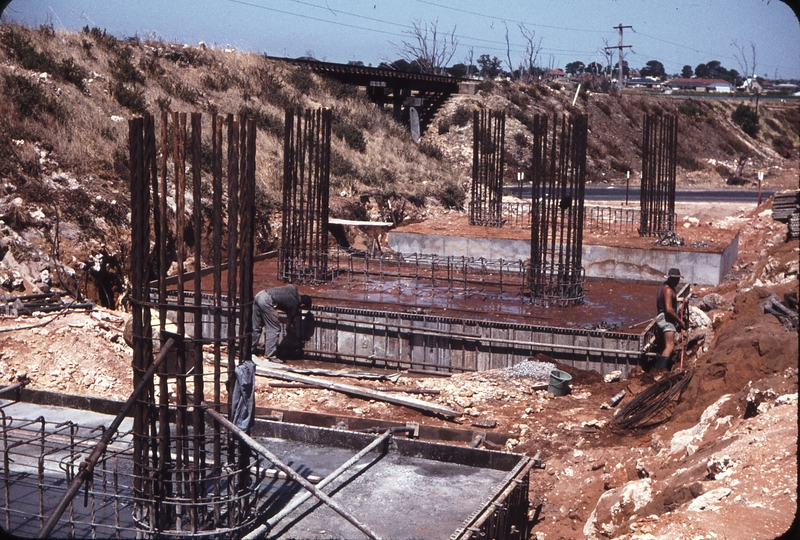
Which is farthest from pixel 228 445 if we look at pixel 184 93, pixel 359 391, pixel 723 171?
pixel 723 171

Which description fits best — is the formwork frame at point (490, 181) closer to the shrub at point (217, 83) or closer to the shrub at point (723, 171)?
the shrub at point (217, 83)

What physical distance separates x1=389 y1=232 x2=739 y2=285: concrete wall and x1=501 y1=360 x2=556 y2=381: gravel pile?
18.9 feet

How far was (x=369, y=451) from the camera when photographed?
789 centimetres

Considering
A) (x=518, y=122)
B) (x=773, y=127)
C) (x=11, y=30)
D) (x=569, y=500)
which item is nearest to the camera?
(x=569, y=500)

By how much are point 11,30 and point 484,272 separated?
62.3ft

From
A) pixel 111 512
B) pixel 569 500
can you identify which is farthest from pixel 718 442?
pixel 111 512

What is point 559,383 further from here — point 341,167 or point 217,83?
point 217,83

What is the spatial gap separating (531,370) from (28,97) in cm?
1675

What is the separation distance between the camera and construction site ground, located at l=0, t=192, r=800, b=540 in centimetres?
617

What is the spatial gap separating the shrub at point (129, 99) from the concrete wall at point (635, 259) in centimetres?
1223

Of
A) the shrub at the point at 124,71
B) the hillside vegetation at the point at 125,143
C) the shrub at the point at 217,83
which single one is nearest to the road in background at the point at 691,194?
the hillside vegetation at the point at 125,143

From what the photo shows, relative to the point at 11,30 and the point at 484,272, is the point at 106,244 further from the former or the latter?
the point at 11,30

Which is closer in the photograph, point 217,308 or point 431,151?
point 217,308

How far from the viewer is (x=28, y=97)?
2194 cm
